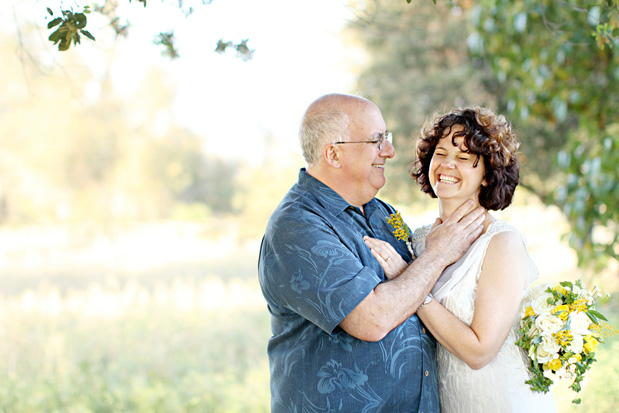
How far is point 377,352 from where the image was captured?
6.78 feet

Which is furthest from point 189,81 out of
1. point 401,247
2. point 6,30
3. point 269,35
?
point 401,247

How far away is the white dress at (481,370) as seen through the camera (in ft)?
7.11

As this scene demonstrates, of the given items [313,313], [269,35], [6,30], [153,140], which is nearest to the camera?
[313,313]

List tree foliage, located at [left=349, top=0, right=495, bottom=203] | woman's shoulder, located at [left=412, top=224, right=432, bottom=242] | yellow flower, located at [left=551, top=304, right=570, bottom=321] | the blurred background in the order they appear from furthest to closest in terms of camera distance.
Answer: tree foliage, located at [left=349, top=0, right=495, bottom=203] < the blurred background < woman's shoulder, located at [left=412, top=224, right=432, bottom=242] < yellow flower, located at [left=551, top=304, right=570, bottom=321]

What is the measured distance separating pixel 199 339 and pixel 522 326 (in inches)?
217

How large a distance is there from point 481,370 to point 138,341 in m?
5.64

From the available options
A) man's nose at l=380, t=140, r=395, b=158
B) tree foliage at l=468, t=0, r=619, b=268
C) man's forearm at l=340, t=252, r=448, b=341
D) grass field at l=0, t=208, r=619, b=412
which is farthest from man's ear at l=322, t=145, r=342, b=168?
grass field at l=0, t=208, r=619, b=412

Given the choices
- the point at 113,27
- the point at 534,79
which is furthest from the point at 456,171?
the point at 534,79

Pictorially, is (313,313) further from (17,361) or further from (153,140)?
(153,140)

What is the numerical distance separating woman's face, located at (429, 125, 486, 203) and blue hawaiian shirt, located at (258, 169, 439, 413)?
0.44 meters

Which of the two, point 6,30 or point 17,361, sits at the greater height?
point 6,30

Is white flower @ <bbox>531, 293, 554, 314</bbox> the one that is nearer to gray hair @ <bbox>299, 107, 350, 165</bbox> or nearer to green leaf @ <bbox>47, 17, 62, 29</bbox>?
gray hair @ <bbox>299, 107, 350, 165</bbox>

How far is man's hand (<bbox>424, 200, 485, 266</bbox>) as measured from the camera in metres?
2.19

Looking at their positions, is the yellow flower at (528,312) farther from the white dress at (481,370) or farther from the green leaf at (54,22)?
the green leaf at (54,22)
